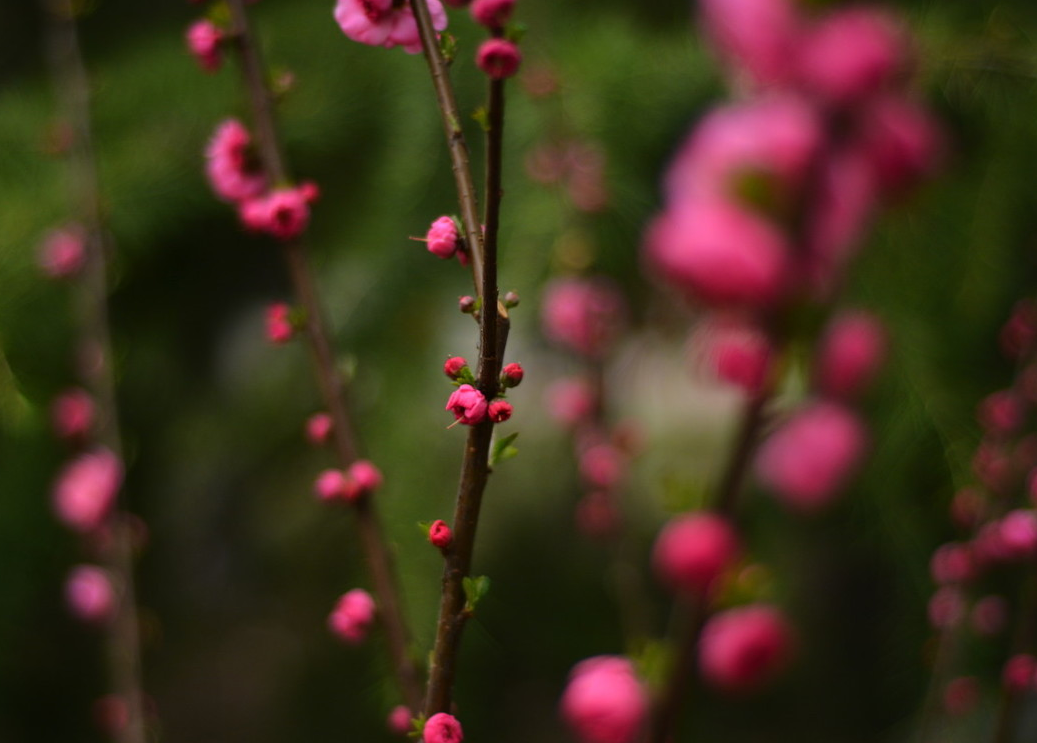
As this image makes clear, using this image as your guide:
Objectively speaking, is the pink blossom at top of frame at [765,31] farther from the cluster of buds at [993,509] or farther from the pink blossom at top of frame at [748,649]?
the cluster of buds at [993,509]

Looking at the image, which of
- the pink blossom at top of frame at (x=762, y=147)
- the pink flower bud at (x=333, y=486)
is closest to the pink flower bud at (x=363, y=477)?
the pink flower bud at (x=333, y=486)

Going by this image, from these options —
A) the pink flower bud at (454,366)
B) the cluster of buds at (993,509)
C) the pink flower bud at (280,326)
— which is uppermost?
the pink flower bud at (454,366)

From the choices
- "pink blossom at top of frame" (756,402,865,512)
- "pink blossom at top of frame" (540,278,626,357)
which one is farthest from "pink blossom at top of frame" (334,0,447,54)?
"pink blossom at top of frame" (540,278,626,357)

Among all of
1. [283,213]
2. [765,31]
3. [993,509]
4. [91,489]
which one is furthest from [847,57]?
[91,489]

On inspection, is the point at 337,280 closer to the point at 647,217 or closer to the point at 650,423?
the point at 647,217

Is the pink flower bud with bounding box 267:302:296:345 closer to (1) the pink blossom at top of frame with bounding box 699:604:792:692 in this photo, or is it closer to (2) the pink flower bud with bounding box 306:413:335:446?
(2) the pink flower bud with bounding box 306:413:335:446
